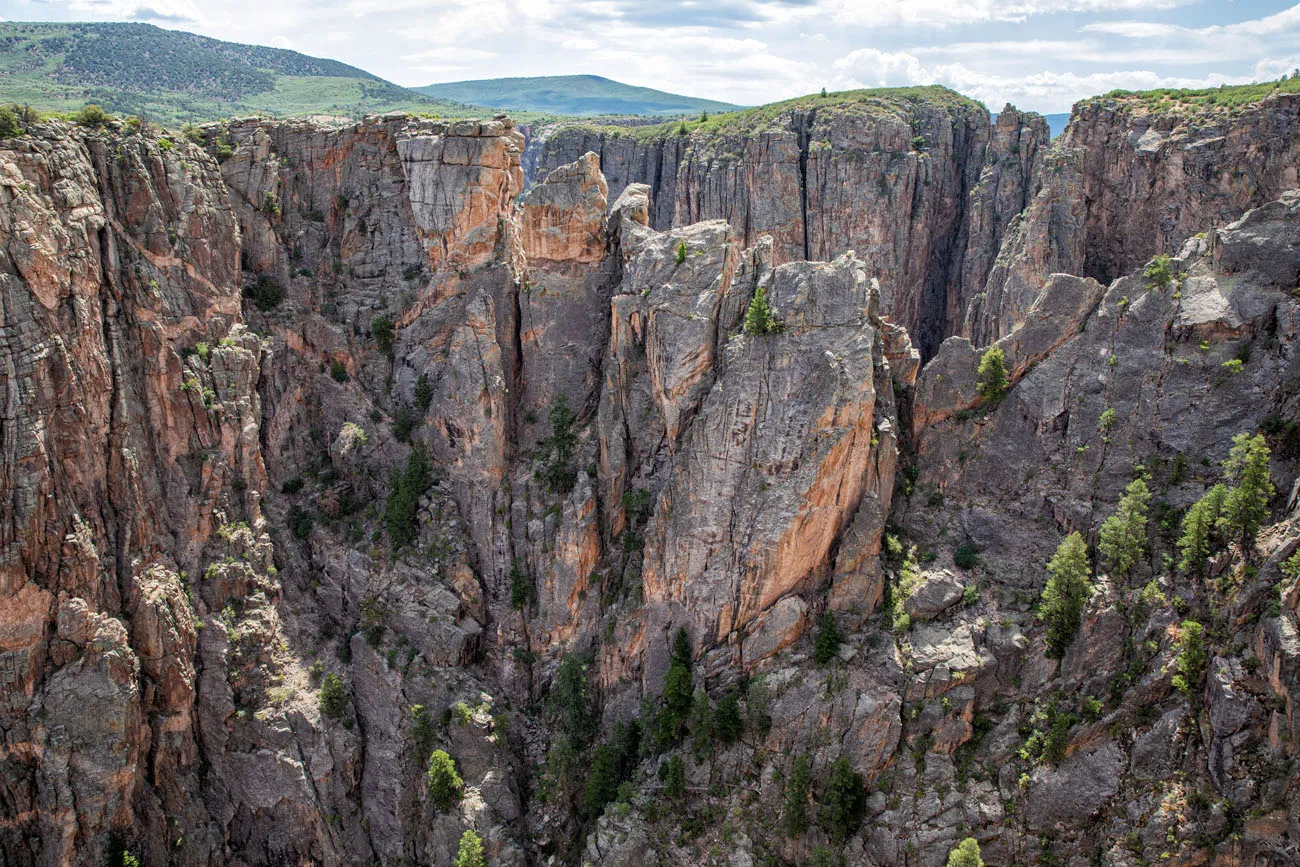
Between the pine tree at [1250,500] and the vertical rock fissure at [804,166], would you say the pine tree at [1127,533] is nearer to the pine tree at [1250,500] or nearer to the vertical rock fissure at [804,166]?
the pine tree at [1250,500]

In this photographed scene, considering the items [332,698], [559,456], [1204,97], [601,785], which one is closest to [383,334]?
[559,456]

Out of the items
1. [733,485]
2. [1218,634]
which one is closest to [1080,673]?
[1218,634]

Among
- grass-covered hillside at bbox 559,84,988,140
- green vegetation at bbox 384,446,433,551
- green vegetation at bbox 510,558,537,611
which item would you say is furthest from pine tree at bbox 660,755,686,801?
grass-covered hillside at bbox 559,84,988,140

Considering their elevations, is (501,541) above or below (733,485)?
below

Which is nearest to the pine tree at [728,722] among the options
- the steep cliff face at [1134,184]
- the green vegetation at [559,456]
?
the green vegetation at [559,456]

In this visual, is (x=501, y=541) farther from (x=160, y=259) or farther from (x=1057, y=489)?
(x=1057, y=489)

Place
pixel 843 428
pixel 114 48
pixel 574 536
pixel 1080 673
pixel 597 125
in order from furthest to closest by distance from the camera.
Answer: pixel 114 48, pixel 597 125, pixel 574 536, pixel 843 428, pixel 1080 673
